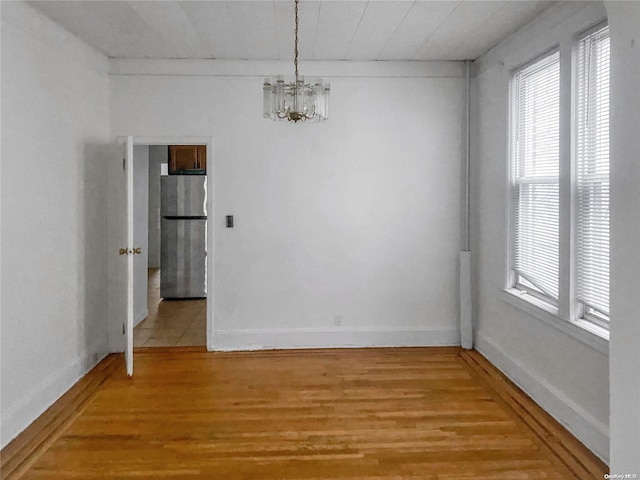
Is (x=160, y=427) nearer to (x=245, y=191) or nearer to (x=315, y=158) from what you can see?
(x=245, y=191)

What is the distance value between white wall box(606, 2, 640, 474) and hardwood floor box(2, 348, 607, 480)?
821 millimetres

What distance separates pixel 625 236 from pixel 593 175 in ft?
3.63

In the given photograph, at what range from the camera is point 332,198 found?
15.1 feet

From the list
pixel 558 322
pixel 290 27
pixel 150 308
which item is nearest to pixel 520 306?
pixel 558 322

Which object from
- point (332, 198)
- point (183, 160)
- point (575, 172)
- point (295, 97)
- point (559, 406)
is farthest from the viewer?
point (183, 160)

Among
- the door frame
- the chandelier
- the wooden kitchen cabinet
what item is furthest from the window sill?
the wooden kitchen cabinet

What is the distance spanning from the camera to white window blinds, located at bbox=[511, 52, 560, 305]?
3246mm

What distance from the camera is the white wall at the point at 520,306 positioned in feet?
9.12

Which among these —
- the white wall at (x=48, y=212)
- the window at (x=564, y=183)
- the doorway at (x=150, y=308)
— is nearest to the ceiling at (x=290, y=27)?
the white wall at (x=48, y=212)

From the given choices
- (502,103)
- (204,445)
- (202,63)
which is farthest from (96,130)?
(502,103)

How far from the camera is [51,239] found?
3.40 m

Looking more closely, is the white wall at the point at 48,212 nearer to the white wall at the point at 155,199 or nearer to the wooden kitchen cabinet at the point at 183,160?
the wooden kitchen cabinet at the point at 183,160

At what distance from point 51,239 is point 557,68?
3.71 m

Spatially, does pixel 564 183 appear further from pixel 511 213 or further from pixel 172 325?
pixel 172 325
